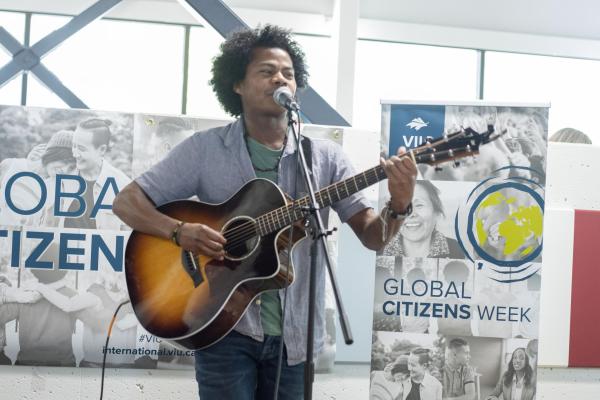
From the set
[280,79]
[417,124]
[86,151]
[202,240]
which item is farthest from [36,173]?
[417,124]

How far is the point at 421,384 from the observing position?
3.04 metres

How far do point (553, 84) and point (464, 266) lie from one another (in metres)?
6.50

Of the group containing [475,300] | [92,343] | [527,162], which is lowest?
[92,343]

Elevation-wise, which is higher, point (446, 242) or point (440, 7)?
point (440, 7)

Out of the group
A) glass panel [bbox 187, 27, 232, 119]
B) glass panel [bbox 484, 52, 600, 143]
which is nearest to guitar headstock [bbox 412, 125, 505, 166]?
glass panel [bbox 187, 27, 232, 119]

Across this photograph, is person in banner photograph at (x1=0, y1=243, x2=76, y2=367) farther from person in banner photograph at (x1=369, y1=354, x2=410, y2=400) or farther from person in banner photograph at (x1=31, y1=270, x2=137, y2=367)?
person in banner photograph at (x1=369, y1=354, x2=410, y2=400)

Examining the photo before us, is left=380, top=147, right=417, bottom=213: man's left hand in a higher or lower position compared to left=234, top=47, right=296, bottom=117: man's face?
lower

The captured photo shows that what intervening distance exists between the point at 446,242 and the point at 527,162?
463 millimetres

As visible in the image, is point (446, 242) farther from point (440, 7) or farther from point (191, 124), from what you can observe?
point (440, 7)

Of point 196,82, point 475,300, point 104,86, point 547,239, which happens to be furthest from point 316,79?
point 475,300

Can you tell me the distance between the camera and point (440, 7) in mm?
8172

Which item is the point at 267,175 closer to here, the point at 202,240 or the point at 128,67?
the point at 202,240

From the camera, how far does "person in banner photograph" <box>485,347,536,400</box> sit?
302cm

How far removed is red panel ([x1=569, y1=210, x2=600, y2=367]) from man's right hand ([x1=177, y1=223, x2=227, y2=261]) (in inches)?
86.1
